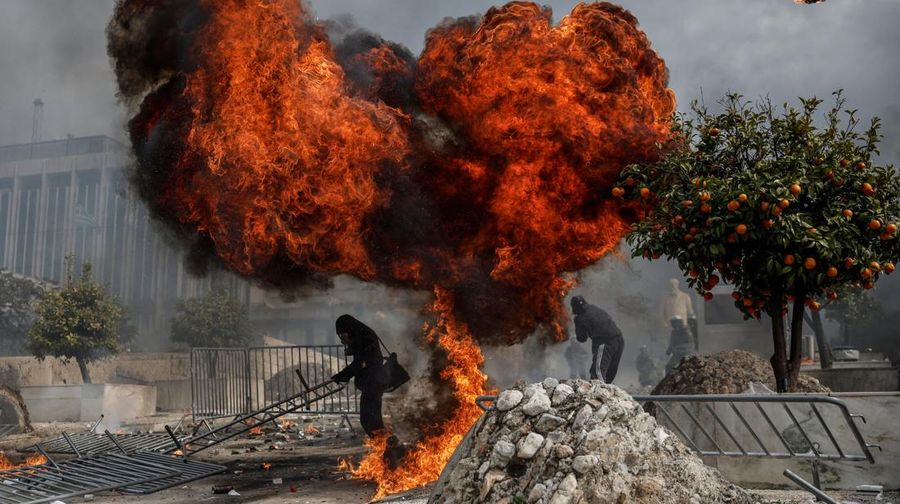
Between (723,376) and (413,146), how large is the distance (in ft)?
16.2

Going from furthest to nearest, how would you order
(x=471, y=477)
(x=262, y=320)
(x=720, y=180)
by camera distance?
1. (x=262, y=320)
2. (x=720, y=180)
3. (x=471, y=477)

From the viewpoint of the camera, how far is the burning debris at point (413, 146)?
341 inches

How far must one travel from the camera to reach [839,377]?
13734mm

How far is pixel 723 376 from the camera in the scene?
9.18m

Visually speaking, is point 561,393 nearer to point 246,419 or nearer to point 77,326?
point 246,419

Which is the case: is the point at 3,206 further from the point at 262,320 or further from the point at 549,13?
the point at 549,13

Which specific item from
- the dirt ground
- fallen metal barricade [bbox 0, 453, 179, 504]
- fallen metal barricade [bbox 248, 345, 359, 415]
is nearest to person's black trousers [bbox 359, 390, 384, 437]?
the dirt ground

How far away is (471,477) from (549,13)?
631cm

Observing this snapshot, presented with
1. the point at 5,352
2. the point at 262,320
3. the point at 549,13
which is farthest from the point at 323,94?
the point at 262,320

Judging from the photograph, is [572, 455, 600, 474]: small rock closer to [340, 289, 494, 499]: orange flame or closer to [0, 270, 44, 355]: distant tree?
[340, 289, 494, 499]: orange flame

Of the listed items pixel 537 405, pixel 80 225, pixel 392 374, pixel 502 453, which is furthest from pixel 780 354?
pixel 80 225

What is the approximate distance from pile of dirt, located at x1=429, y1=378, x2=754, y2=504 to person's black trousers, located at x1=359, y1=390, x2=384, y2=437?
4.05m

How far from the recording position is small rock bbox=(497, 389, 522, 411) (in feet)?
17.3

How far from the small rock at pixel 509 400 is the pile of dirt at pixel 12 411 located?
13.8 m
